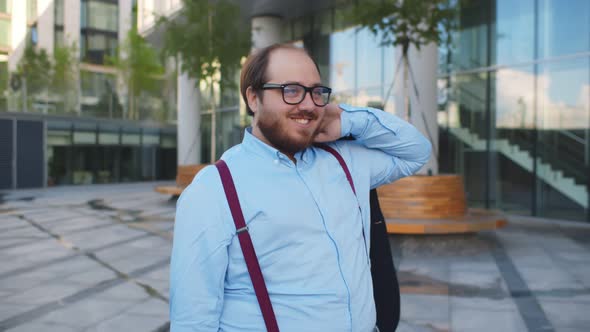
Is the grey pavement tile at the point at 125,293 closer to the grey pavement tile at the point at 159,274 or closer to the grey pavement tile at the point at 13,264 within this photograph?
the grey pavement tile at the point at 159,274

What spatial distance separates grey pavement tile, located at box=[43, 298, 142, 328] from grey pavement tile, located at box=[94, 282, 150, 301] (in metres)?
0.12

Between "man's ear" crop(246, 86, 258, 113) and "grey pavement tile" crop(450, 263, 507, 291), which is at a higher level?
"man's ear" crop(246, 86, 258, 113)

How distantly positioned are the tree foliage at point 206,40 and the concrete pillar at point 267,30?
297 cm

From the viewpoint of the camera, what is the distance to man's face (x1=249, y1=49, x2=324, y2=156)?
5.17 ft

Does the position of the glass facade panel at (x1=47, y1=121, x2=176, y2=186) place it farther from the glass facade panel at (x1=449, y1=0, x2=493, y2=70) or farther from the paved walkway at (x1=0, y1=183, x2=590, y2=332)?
the glass facade panel at (x1=449, y1=0, x2=493, y2=70)

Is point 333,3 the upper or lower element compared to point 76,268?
upper

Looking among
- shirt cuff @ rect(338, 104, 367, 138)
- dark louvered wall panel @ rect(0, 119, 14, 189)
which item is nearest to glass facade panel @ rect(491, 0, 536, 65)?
shirt cuff @ rect(338, 104, 367, 138)

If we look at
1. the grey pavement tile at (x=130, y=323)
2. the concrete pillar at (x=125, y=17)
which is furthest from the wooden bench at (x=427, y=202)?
the concrete pillar at (x=125, y=17)

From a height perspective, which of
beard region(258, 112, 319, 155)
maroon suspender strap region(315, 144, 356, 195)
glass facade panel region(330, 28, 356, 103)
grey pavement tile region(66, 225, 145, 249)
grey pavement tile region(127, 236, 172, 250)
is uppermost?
glass facade panel region(330, 28, 356, 103)

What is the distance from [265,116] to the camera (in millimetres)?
1611

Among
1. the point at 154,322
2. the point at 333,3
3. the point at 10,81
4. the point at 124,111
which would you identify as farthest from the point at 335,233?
the point at 10,81

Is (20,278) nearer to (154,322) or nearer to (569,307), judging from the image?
(154,322)

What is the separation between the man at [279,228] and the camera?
1.46m

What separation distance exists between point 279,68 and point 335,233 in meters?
0.58
